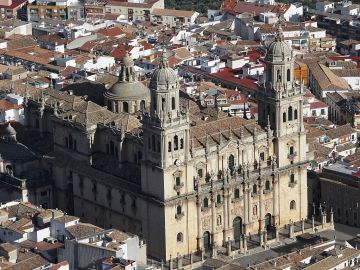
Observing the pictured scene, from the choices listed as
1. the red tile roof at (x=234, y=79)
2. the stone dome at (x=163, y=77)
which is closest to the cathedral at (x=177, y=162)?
the stone dome at (x=163, y=77)

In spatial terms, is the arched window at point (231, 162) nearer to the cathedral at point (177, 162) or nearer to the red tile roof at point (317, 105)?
the cathedral at point (177, 162)

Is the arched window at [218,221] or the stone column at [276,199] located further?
the stone column at [276,199]

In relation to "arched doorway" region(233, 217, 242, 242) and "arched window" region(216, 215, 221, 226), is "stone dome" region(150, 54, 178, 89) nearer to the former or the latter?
"arched window" region(216, 215, 221, 226)

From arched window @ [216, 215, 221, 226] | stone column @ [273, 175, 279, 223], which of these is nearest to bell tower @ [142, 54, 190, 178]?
arched window @ [216, 215, 221, 226]

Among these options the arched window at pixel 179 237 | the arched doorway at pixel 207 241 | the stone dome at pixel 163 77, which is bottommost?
the arched doorway at pixel 207 241

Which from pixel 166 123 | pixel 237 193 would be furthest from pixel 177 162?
pixel 237 193

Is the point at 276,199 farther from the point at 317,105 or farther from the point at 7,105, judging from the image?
the point at 7,105

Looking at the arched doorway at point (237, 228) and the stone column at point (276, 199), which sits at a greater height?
the stone column at point (276, 199)

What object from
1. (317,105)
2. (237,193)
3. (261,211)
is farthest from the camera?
(317,105)
